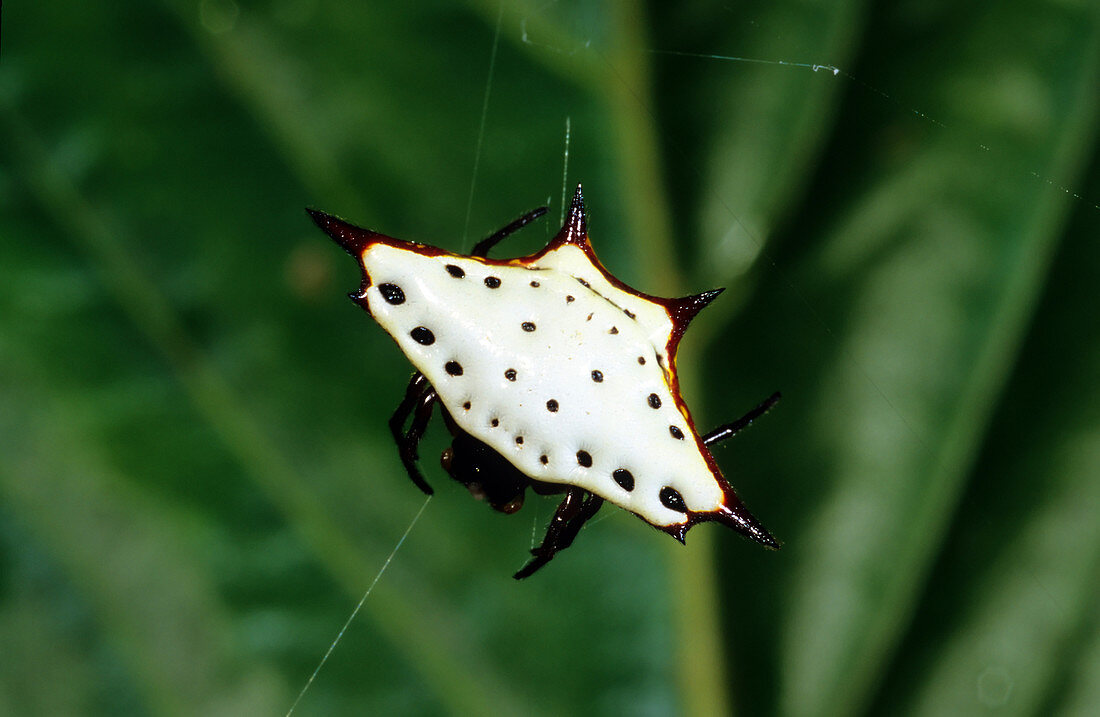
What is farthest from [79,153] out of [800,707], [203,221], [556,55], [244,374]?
[800,707]

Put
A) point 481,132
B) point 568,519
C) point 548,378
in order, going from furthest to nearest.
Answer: point 481,132 < point 568,519 < point 548,378

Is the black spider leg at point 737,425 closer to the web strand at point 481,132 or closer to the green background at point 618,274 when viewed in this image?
the green background at point 618,274

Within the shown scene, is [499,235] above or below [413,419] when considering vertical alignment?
above

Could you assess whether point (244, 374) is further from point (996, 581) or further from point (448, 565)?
point (996, 581)

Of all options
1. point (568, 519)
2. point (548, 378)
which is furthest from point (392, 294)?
point (568, 519)

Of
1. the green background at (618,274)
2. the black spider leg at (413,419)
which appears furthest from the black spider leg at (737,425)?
the black spider leg at (413,419)

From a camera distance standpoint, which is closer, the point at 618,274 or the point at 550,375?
the point at 550,375

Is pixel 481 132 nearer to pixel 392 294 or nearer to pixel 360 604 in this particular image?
pixel 392 294
